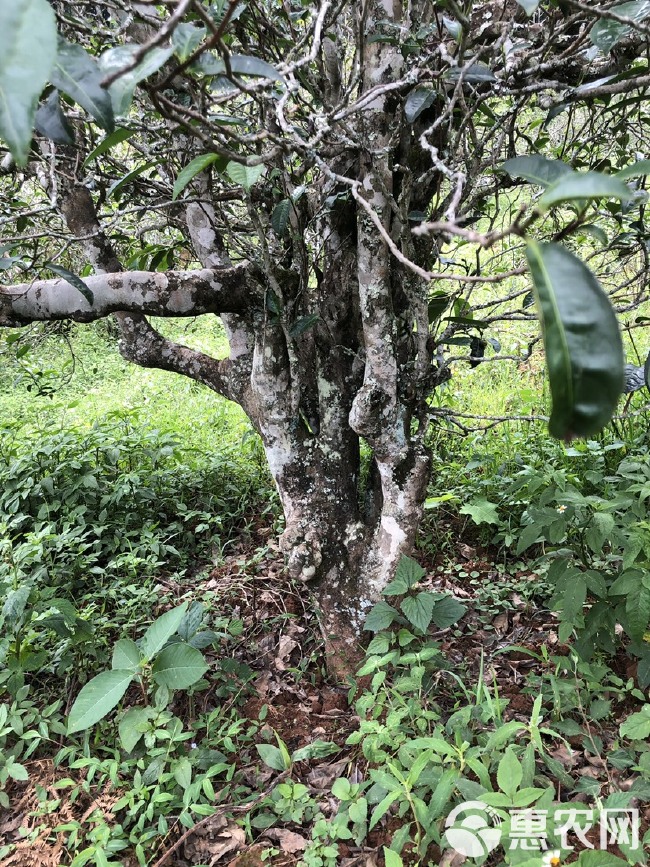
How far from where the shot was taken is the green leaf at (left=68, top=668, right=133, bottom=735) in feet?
4.31

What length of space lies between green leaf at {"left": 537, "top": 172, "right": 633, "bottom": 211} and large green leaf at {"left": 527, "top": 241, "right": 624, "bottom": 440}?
4 centimetres

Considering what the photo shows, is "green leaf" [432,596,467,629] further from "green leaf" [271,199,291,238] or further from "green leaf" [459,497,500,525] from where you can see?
"green leaf" [271,199,291,238]

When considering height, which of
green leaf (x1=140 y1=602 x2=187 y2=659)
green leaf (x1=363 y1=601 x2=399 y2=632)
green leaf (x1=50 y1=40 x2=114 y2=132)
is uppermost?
green leaf (x1=50 y1=40 x2=114 y2=132)

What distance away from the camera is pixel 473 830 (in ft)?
3.65

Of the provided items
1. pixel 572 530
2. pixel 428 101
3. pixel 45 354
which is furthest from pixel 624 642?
pixel 45 354

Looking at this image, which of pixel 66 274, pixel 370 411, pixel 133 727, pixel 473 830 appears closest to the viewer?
pixel 473 830

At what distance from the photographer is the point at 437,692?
162 centimetres

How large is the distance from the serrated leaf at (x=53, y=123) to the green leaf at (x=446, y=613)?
1454 millimetres

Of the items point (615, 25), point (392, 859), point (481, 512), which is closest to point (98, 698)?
point (392, 859)

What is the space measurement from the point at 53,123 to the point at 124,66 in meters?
0.21

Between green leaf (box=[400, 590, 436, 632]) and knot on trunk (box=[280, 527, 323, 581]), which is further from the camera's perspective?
knot on trunk (box=[280, 527, 323, 581])

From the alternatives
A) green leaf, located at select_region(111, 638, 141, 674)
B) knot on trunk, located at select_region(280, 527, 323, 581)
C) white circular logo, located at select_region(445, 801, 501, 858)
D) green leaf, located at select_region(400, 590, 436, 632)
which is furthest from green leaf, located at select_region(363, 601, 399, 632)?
green leaf, located at select_region(111, 638, 141, 674)

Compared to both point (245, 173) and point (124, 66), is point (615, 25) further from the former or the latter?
point (124, 66)

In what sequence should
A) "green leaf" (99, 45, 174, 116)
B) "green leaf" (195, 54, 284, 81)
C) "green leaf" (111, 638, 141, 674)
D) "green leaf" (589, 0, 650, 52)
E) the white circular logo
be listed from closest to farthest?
1. "green leaf" (99, 45, 174, 116)
2. "green leaf" (195, 54, 284, 81)
3. "green leaf" (589, 0, 650, 52)
4. the white circular logo
5. "green leaf" (111, 638, 141, 674)
